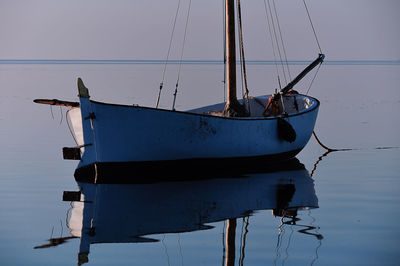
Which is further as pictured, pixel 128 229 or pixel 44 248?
pixel 128 229

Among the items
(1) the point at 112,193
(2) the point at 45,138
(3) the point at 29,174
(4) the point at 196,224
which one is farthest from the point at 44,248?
(2) the point at 45,138

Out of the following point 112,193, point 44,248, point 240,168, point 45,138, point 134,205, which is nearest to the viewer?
point 44,248

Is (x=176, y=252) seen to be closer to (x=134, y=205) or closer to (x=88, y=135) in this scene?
(x=134, y=205)

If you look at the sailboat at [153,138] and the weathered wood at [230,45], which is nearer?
the sailboat at [153,138]

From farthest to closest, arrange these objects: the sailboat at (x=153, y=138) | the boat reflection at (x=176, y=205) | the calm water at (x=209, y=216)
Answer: the sailboat at (x=153, y=138)
the boat reflection at (x=176, y=205)
the calm water at (x=209, y=216)

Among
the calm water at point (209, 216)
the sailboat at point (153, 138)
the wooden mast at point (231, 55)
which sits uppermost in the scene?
the wooden mast at point (231, 55)

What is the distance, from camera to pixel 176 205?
14242mm

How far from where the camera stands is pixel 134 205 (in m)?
14.3

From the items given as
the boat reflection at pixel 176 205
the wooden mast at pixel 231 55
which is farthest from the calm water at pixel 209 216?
the wooden mast at pixel 231 55

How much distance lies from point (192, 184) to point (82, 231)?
17.2ft

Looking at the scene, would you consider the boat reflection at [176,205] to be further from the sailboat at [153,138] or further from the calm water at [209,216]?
the sailboat at [153,138]

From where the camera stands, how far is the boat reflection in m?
12.0

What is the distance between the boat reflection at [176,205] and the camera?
1200 cm

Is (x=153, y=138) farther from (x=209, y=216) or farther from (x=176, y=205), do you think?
(x=209, y=216)
